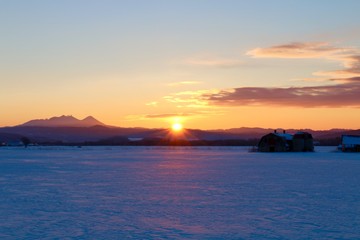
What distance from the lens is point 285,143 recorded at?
80938 millimetres

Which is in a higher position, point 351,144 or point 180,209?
point 351,144

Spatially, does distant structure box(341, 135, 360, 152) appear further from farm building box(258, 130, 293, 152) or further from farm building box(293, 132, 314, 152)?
farm building box(258, 130, 293, 152)

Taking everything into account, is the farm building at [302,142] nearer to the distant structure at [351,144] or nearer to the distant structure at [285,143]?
the distant structure at [285,143]

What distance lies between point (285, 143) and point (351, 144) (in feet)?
34.2

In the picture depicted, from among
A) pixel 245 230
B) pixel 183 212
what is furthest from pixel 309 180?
pixel 245 230

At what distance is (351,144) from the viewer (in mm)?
80438

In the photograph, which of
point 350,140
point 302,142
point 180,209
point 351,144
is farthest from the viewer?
point 302,142

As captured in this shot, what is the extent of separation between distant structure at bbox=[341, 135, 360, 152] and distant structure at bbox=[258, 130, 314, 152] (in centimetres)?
553

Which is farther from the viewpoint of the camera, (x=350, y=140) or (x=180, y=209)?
(x=350, y=140)

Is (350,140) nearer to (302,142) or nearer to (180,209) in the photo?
(302,142)

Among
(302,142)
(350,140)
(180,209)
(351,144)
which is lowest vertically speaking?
(180,209)

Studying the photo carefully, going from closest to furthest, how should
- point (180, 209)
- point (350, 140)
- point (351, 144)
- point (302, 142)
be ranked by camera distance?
1. point (180, 209)
2. point (351, 144)
3. point (350, 140)
4. point (302, 142)

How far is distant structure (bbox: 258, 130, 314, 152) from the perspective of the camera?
8050cm

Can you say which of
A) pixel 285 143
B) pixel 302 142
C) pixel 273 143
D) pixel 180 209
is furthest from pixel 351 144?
pixel 180 209
